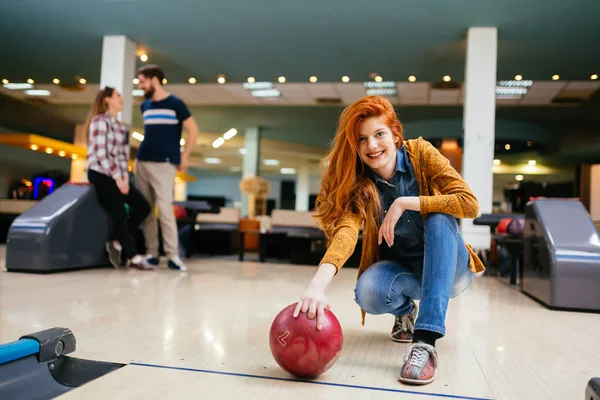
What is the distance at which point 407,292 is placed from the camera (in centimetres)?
182

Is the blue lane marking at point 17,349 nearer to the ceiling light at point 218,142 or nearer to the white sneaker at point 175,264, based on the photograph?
the white sneaker at point 175,264

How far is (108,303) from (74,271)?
167cm

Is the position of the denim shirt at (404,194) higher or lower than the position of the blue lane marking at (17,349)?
higher

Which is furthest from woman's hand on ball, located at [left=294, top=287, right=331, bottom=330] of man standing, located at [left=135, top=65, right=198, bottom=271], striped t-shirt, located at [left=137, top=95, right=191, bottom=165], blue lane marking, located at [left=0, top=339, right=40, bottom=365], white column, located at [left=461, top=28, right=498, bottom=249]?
white column, located at [left=461, top=28, right=498, bottom=249]

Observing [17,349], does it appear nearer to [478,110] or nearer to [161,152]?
[161,152]

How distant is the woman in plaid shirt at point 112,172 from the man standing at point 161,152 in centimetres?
15

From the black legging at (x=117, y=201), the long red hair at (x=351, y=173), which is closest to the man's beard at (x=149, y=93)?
the black legging at (x=117, y=201)

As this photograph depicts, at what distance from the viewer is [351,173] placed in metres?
1.65

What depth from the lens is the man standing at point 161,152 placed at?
4270 millimetres

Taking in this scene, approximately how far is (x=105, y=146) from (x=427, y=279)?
3.26 meters

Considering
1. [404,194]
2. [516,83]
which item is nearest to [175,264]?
[404,194]

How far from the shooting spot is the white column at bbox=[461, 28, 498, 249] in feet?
19.6

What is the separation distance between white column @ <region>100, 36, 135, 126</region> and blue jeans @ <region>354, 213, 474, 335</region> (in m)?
5.91

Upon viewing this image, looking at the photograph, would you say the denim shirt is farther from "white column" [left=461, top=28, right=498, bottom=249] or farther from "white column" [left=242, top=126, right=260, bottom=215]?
"white column" [left=242, top=126, right=260, bottom=215]
